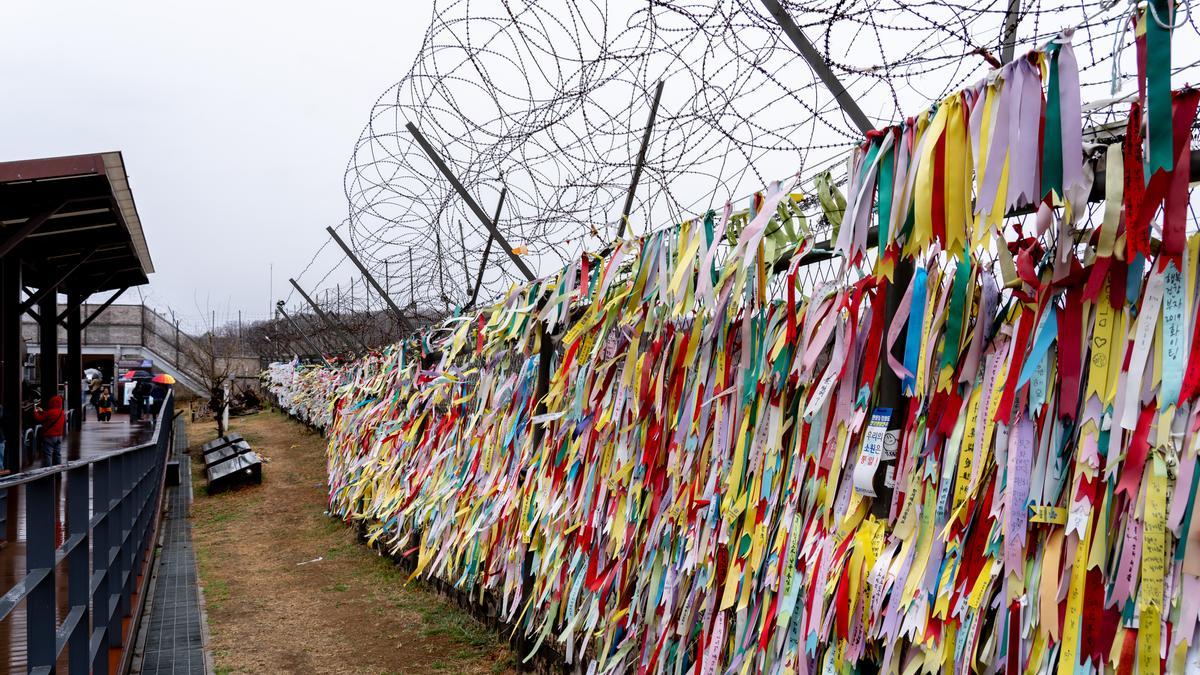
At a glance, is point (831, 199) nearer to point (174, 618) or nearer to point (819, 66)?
point (819, 66)

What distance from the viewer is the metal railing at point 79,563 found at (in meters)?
2.60

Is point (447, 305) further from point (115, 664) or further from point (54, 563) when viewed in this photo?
point (54, 563)

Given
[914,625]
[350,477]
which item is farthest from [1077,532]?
[350,477]

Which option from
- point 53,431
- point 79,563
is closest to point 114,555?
point 79,563

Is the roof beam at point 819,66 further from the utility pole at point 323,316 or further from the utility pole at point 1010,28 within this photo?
the utility pole at point 323,316

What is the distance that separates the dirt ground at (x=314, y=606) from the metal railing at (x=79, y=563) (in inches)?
36.7

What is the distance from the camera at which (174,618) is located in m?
6.72

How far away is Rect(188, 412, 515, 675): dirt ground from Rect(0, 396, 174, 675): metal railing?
932mm

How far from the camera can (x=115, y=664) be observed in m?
4.54

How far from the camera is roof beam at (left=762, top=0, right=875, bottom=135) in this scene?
7.80ft

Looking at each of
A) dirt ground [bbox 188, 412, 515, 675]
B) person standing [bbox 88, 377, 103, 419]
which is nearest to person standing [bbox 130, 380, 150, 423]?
person standing [bbox 88, 377, 103, 419]

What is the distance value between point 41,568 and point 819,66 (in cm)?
262

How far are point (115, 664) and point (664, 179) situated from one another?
366 centimetres

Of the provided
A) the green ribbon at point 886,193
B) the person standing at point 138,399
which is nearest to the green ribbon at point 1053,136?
the green ribbon at point 886,193
